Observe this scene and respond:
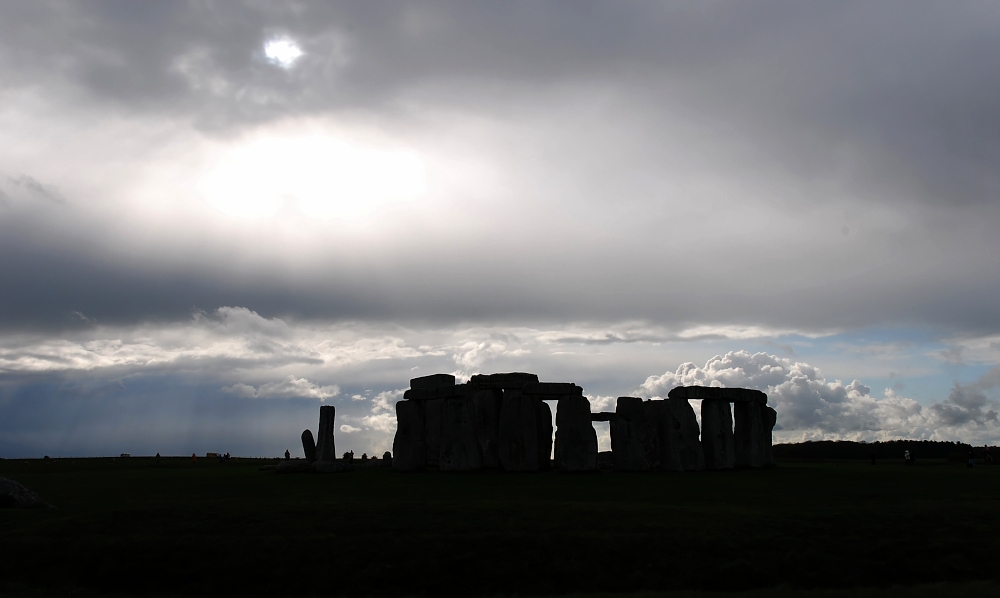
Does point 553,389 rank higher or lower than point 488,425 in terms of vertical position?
higher

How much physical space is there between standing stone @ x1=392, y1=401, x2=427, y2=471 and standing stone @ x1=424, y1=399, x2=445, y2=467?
355 mm

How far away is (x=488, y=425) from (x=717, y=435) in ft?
29.1

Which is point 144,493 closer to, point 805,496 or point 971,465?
point 805,496

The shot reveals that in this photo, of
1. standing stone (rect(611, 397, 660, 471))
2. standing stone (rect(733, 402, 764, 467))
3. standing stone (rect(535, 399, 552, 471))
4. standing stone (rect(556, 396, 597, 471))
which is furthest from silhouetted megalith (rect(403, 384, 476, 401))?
standing stone (rect(733, 402, 764, 467))

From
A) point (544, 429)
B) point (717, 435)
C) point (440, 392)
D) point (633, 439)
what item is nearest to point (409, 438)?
point (440, 392)

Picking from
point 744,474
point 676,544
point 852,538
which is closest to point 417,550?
point 676,544

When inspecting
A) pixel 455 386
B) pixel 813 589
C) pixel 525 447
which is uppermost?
pixel 455 386

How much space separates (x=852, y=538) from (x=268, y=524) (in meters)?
11.0

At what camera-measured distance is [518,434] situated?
2823cm

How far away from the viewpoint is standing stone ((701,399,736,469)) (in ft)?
97.6

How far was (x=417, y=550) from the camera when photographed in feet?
44.0

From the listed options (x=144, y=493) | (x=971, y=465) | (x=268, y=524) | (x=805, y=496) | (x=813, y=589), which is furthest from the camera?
(x=971, y=465)

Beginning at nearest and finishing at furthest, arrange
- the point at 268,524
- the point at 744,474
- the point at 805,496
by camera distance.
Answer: the point at 268,524 < the point at 805,496 < the point at 744,474

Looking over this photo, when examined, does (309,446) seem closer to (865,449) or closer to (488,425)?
(488,425)
